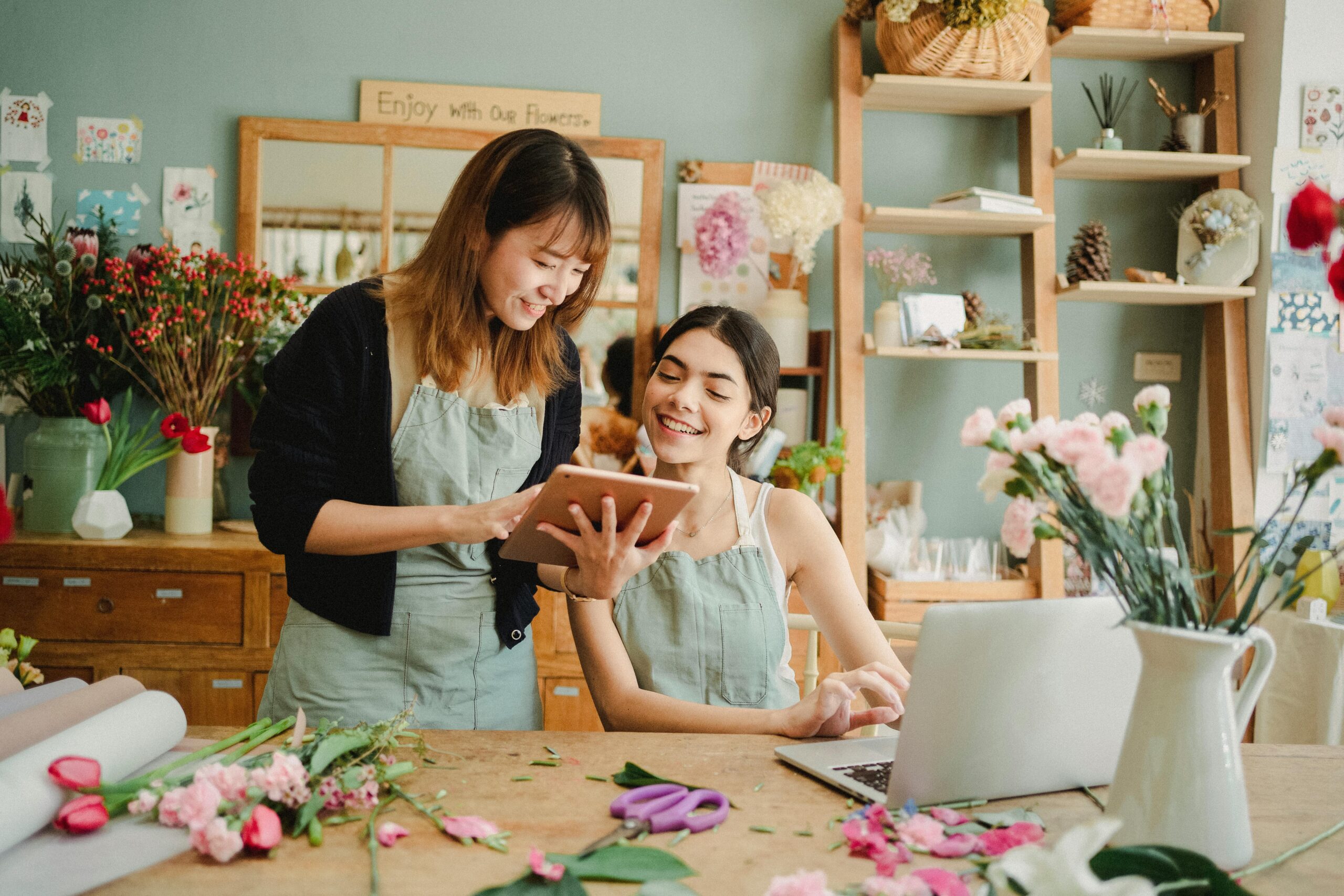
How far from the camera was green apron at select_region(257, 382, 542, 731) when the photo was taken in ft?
4.96

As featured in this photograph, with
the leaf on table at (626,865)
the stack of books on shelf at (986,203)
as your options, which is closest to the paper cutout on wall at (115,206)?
the stack of books on shelf at (986,203)

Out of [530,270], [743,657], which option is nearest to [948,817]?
[743,657]

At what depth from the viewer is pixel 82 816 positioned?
2.96 feet

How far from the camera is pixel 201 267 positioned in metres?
2.83

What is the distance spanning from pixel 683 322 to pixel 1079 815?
1.03m

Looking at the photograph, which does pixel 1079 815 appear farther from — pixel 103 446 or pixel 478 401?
pixel 103 446

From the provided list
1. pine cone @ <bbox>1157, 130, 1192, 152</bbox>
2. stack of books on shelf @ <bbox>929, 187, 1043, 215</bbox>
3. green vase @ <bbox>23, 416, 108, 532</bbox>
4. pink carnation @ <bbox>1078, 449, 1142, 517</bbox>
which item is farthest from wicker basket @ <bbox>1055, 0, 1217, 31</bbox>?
green vase @ <bbox>23, 416, 108, 532</bbox>

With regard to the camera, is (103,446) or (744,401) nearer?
(744,401)

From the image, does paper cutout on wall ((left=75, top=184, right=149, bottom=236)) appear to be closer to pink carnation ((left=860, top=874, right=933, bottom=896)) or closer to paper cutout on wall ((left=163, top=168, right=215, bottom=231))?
paper cutout on wall ((left=163, top=168, right=215, bottom=231))

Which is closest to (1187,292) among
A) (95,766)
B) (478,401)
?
(478,401)

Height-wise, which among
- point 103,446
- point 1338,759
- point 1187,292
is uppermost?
point 1187,292

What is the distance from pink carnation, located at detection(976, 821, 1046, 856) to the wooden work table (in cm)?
2

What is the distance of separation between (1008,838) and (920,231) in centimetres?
251

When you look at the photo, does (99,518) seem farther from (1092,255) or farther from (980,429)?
(1092,255)
